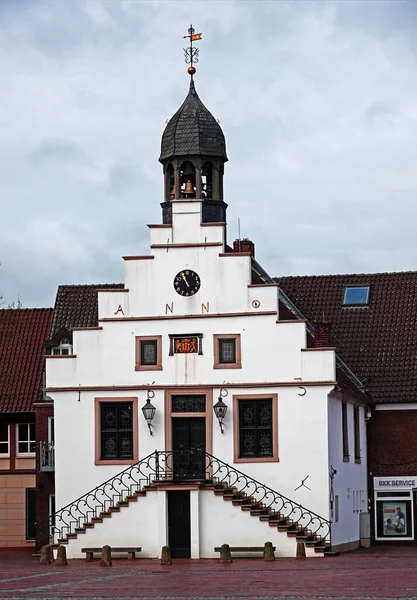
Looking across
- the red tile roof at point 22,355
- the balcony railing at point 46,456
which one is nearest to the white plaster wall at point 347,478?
the balcony railing at point 46,456

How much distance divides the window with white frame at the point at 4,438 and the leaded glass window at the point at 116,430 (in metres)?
9.89

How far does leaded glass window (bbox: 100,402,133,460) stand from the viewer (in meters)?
48.2

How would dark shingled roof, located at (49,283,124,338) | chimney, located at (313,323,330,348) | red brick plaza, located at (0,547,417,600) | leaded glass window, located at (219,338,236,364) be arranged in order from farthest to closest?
dark shingled roof, located at (49,283,124,338) < chimney, located at (313,323,330,348) < leaded glass window, located at (219,338,236,364) < red brick plaza, located at (0,547,417,600)

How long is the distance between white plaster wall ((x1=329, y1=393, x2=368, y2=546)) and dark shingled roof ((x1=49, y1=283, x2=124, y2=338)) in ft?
36.5

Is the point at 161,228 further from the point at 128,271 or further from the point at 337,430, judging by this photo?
the point at 337,430

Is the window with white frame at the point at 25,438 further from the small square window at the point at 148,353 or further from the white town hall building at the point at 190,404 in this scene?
the small square window at the point at 148,353

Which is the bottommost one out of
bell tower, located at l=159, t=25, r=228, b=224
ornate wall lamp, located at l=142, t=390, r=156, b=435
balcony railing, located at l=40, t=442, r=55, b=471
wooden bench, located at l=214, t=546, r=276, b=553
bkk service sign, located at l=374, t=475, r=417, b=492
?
wooden bench, located at l=214, t=546, r=276, b=553

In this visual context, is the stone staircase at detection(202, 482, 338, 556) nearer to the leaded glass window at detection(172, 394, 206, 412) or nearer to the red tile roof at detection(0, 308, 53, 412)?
the leaded glass window at detection(172, 394, 206, 412)

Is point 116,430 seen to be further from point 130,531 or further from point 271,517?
point 271,517

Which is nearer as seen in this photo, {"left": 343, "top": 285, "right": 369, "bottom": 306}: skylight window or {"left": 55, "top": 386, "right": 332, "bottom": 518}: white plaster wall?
{"left": 55, "top": 386, "right": 332, "bottom": 518}: white plaster wall

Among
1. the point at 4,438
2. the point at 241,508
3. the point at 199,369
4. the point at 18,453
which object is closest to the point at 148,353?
the point at 199,369

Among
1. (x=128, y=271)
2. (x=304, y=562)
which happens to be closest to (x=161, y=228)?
(x=128, y=271)

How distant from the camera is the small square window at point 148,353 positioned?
48469mm

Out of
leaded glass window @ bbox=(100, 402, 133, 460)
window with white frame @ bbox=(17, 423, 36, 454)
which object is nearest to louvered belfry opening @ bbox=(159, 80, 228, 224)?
leaded glass window @ bbox=(100, 402, 133, 460)
